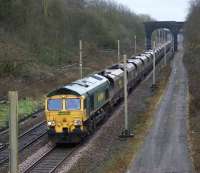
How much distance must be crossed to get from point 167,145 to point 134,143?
2.31 meters

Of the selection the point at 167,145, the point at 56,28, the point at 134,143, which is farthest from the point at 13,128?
the point at 56,28

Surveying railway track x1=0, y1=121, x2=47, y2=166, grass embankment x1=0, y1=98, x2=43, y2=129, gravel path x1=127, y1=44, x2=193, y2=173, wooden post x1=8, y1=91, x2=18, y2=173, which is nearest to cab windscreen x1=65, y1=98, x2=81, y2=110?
railway track x1=0, y1=121, x2=47, y2=166

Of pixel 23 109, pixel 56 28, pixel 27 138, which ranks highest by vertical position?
pixel 56 28

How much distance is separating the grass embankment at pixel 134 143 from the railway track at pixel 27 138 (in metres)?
4.87

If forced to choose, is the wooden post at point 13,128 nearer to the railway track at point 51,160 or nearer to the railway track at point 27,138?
the railway track at point 51,160

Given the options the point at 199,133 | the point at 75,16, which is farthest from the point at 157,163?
the point at 75,16

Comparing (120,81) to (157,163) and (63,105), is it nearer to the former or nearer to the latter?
(63,105)

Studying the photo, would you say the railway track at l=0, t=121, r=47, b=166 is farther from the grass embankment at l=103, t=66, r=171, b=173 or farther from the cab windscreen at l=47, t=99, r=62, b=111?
the grass embankment at l=103, t=66, r=171, b=173

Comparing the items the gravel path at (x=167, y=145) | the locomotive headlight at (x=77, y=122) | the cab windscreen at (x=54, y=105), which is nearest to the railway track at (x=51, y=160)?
the locomotive headlight at (x=77, y=122)

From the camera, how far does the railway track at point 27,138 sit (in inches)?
971

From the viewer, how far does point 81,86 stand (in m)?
28.9

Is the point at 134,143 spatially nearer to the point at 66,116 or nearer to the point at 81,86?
the point at 66,116

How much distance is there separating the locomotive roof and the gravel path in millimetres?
4135

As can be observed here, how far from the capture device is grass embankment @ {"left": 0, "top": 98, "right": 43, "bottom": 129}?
33769mm
